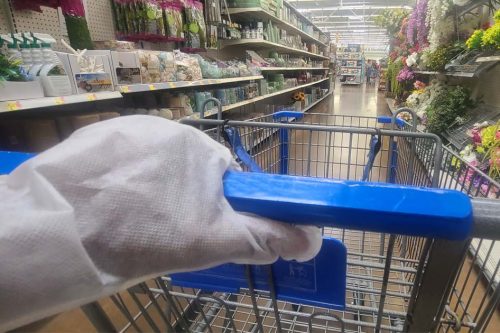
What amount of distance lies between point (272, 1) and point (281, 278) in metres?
4.28

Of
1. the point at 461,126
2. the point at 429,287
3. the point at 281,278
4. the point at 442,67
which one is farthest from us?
the point at 442,67

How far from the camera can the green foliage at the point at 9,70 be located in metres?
1.04

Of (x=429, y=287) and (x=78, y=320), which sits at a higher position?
(x=429, y=287)

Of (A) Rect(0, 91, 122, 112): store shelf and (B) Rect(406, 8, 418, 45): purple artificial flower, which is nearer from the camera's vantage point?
(A) Rect(0, 91, 122, 112): store shelf

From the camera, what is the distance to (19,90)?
108 centimetres

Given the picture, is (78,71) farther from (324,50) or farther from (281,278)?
(324,50)

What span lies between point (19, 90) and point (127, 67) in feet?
2.18

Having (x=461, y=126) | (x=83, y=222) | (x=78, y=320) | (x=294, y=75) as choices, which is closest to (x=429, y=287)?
(x=83, y=222)

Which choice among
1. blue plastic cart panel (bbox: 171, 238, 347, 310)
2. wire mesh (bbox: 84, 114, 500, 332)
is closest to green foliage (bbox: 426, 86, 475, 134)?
wire mesh (bbox: 84, 114, 500, 332)

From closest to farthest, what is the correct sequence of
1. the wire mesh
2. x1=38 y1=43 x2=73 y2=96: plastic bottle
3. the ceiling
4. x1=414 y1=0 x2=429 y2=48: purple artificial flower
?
the wire mesh < x1=38 y1=43 x2=73 y2=96: plastic bottle < x1=414 y1=0 x2=429 y2=48: purple artificial flower < the ceiling

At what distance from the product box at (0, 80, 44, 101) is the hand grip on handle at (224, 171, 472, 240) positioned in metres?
1.13

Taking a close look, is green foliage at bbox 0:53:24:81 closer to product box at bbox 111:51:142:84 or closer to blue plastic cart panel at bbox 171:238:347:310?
product box at bbox 111:51:142:84

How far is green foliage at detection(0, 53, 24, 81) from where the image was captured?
104 cm

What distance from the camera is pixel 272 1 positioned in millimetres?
3998
